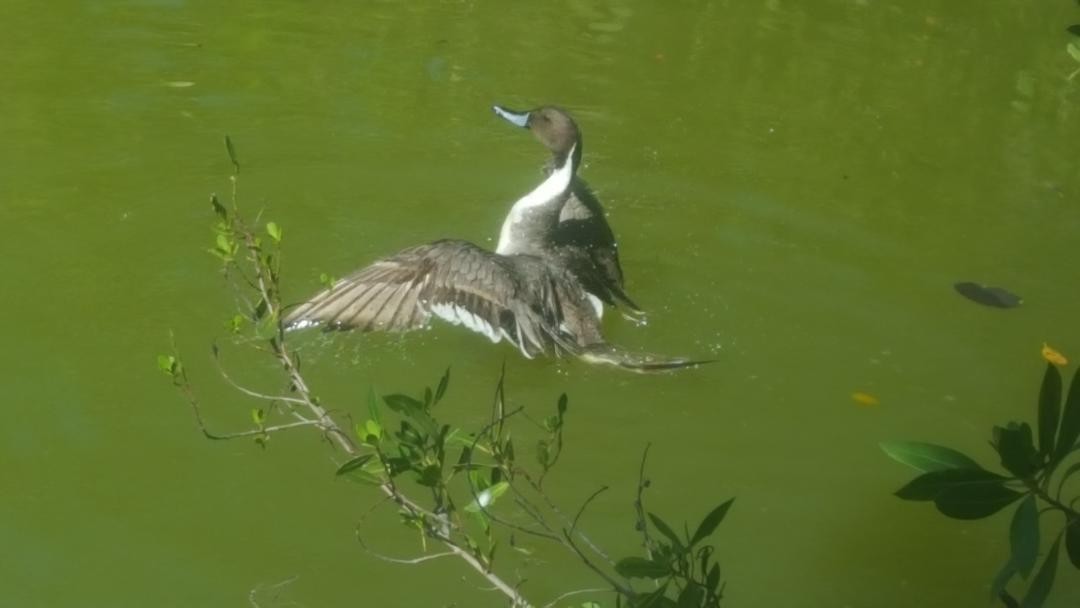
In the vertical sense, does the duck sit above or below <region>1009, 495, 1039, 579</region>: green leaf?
below

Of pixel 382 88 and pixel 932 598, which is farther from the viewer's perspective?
pixel 382 88

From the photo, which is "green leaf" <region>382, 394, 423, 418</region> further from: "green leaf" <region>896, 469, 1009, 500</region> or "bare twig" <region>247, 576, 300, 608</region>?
"bare twig" <region>247, 576, 300, 608</region>

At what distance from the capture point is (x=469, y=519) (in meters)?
4.82

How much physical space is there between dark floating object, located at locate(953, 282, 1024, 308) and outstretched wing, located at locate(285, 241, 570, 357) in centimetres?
187

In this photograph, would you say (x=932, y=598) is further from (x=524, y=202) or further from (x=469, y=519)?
(x=524, y=202)

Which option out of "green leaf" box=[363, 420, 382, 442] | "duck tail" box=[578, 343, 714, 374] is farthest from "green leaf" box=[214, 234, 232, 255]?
"duck tail" box=[578, 343, 714, 374]

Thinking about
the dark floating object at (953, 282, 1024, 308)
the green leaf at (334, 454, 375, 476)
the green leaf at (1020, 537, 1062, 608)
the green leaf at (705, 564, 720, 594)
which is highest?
the green leaf at (1020, 537, 1062, 608)

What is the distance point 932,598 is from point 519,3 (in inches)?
193

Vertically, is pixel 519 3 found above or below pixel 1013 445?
below

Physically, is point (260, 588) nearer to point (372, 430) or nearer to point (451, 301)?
point (451, 301)

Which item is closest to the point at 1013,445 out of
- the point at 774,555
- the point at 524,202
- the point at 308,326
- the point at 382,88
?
the point at 774,555

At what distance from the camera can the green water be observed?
4.67 m

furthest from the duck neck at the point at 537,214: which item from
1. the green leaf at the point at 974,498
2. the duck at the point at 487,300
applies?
the green leaf at the point at 974,498

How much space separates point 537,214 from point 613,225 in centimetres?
70
